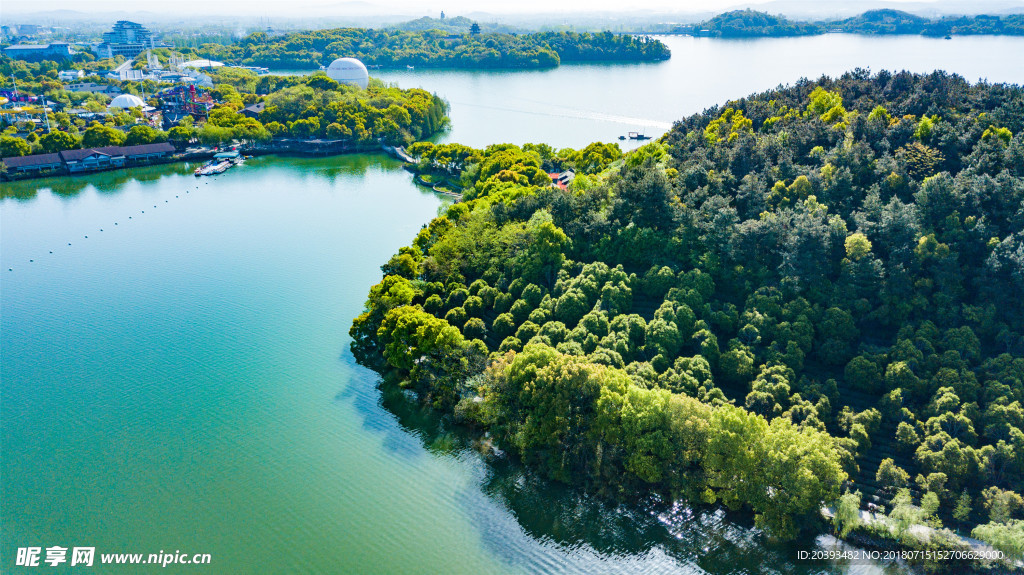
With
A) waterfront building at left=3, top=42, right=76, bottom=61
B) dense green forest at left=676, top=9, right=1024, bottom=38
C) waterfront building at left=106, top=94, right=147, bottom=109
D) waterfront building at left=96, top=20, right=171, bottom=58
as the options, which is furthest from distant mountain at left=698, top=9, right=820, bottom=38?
waterfront building at left=3, top=42, right=76, bottom=61

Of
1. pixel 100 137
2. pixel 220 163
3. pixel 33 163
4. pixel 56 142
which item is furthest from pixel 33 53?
pixel 220 163

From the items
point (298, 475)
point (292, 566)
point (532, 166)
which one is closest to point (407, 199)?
point (532, 166)

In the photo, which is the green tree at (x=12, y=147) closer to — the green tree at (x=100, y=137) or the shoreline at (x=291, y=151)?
the green tree at (x=100, y=137)

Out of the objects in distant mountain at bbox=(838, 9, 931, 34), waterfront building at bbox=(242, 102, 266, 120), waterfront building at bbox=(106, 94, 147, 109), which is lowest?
waterfront building at bbox=(242, 102, 266, 120)

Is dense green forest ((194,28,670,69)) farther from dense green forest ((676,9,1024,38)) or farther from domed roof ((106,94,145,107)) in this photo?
domed roof ((106,94,145,107))

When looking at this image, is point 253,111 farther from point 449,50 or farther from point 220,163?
point 449,50
